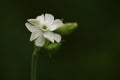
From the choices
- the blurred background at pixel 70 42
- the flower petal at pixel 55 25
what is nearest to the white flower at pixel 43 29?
the flower petal at pixel 55 25

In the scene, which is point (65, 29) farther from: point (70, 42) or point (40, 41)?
point (70, 42)

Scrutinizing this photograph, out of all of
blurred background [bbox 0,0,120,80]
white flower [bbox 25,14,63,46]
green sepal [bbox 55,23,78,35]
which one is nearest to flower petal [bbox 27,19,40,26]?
white flower [bbox 25,14,63,46]

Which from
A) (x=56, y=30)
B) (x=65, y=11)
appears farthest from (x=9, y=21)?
(x=56, y=30)

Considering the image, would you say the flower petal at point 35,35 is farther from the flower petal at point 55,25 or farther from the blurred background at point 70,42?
the blurred background at point 70,42

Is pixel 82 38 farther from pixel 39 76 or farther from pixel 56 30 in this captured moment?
pixel 56 30

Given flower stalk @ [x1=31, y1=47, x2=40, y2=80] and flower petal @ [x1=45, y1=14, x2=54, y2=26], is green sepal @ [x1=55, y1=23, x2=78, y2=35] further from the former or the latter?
flower stalk @ [x1=31, y1=47, x2=40, y2=80]

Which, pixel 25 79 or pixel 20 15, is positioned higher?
pixel 20 15
